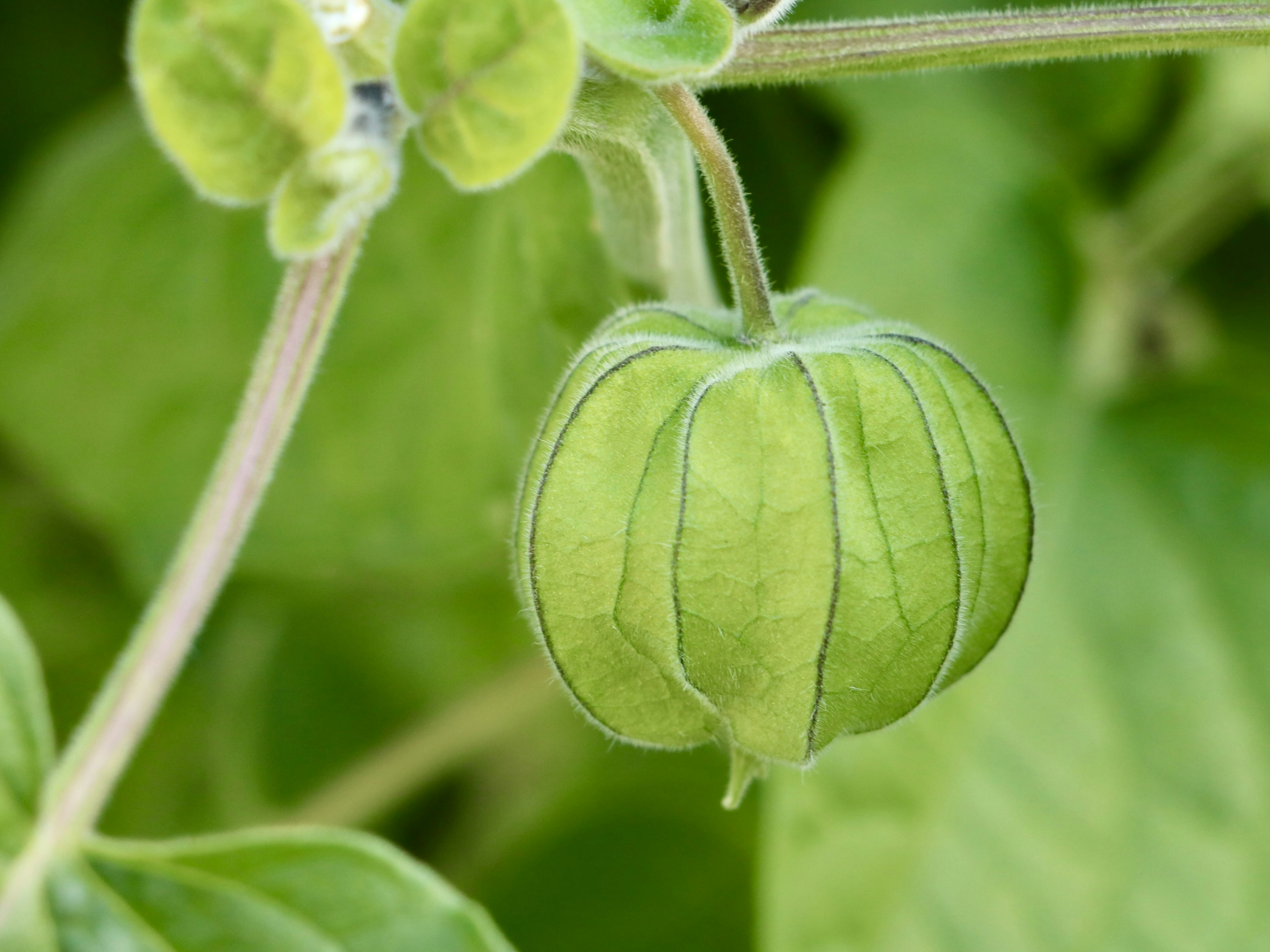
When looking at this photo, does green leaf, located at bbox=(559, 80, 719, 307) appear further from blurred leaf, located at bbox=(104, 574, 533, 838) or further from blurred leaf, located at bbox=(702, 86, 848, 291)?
blurred leaf, located at bbox=(104, 574, 533, 838)

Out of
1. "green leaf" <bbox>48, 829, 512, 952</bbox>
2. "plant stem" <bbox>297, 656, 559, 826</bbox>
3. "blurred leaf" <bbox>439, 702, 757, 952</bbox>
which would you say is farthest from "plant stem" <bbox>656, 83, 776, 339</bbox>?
"blurred leaf" <bbox>439, 702, 757, 952</bbox>

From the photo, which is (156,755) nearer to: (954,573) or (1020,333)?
(1020,333)

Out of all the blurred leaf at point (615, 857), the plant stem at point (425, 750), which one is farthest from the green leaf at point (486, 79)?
the blurred leaf at point (615, 857)

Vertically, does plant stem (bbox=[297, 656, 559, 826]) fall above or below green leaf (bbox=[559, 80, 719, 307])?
below

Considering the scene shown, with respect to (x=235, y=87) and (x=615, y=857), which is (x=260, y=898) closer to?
(x=235, y=87)

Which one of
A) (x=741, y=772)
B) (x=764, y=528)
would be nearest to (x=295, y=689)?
(x=741, y=772)

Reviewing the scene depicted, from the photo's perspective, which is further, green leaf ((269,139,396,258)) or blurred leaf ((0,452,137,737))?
blurred leaf ((0,452,137,737))

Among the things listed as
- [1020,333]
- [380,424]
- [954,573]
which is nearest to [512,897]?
[380,424]
